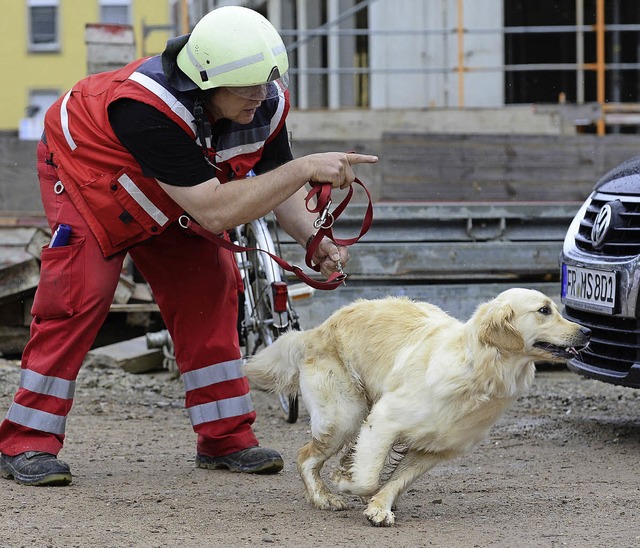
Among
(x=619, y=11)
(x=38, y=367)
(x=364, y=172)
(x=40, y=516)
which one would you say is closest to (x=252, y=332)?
Result: (x=38, y=367)

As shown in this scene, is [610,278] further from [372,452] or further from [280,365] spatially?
[372,452]

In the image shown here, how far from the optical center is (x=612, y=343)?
6383 millimetres

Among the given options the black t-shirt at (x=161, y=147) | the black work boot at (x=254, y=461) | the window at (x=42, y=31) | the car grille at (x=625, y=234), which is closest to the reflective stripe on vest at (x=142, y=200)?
the black t-shirt at (x=161, y=147)

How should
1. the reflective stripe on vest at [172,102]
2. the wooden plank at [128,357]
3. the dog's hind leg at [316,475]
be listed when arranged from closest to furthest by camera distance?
the reflective stripe on vest at [172,102] < the dog's hind leg at [316,475] < the wooden plank at [128,357]

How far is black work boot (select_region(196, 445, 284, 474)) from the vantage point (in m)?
5.84

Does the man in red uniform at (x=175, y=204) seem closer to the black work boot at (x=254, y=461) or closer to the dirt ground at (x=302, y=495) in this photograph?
the black work boot at (x=254, y=461)

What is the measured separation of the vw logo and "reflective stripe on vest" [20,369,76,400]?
9.57ft

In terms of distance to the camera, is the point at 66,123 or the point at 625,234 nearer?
the point at 66,123

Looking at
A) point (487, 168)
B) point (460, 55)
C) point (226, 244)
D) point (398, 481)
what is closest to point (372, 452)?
point (398, 481)

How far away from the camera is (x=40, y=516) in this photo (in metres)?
4.85

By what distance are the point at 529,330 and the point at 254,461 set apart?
69.8 inches

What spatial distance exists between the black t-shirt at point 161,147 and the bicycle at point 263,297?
204cm

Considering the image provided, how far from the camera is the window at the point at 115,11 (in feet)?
131

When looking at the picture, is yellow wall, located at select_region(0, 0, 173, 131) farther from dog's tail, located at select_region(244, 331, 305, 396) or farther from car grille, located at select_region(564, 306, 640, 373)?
dog's tail, located at select_region(244, 331, 305, 396)
